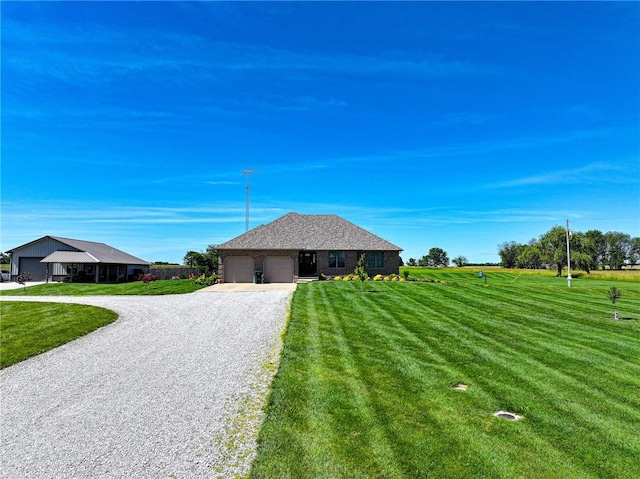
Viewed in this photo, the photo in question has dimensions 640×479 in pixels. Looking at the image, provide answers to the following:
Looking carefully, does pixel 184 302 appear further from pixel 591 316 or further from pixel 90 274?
pixel 90 274

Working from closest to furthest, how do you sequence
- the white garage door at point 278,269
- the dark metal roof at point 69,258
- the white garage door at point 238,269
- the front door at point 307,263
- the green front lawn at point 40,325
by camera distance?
the green front lawn at point 40,325, the white garage door at point 238,269, the white garage door at point 278,269, the front door at point 307,263, the dark metal roof at point 69,258

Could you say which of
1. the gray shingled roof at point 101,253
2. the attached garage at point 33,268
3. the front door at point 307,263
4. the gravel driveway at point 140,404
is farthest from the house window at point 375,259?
the attached garage at point 33,268

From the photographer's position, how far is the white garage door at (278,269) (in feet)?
96.6

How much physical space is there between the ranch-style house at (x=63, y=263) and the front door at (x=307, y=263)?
1955 centimetres

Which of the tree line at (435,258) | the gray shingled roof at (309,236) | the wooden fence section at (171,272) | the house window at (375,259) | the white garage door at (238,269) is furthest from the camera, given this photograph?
the tree line at (435,258)

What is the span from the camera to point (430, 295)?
708 inches

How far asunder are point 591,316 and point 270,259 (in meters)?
21.6

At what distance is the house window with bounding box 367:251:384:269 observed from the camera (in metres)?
30.5

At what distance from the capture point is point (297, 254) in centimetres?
2962

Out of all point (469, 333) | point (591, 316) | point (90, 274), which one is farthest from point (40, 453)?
point (90, 274)

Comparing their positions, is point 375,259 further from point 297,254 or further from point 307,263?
point 297,254

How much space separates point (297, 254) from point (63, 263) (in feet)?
76.6

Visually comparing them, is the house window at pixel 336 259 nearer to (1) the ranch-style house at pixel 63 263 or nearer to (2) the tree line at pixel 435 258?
(1) the ranch-style house at pixel 63 263

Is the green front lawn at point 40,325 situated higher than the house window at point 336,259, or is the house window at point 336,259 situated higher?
the house window at point 336,259
